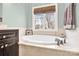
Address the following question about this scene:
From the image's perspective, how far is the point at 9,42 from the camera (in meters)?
1.40

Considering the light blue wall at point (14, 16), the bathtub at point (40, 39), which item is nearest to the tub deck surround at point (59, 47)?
the bathtub at point (40, 39)

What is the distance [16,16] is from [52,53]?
0.55 metres

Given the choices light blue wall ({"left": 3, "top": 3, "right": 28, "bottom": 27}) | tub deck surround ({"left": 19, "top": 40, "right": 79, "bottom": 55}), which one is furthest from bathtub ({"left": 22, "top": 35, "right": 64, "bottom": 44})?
light blue wall ({"left": 3, "top": 3, "right": 28, "bottom": 27})

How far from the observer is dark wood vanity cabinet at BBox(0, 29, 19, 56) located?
1.39 metres

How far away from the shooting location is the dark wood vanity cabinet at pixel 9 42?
139 cm

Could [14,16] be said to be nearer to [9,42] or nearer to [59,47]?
[9,42]

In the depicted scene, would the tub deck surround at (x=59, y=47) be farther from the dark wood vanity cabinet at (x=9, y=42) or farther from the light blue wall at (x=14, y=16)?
the light blue wall at (x=14, y=16)

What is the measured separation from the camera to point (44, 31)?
173cm

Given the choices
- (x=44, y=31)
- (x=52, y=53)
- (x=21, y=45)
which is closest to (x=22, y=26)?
(x=21, y=45)

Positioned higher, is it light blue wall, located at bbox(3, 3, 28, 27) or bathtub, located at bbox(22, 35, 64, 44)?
light blue wall, located at bbox(3, 3, 28, 27)

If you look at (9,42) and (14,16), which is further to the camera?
(14,16)

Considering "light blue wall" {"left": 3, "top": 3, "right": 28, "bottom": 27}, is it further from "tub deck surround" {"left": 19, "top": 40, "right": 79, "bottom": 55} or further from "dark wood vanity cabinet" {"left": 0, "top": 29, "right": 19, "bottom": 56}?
"tub deck surround" {"left": 19, "top": 40, "right": 79, "bottom": 55}

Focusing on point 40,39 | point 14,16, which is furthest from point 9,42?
point 40,39

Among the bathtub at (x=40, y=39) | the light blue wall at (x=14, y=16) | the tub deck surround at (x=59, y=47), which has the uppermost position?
the light blue wall at (x=14, y=16)
